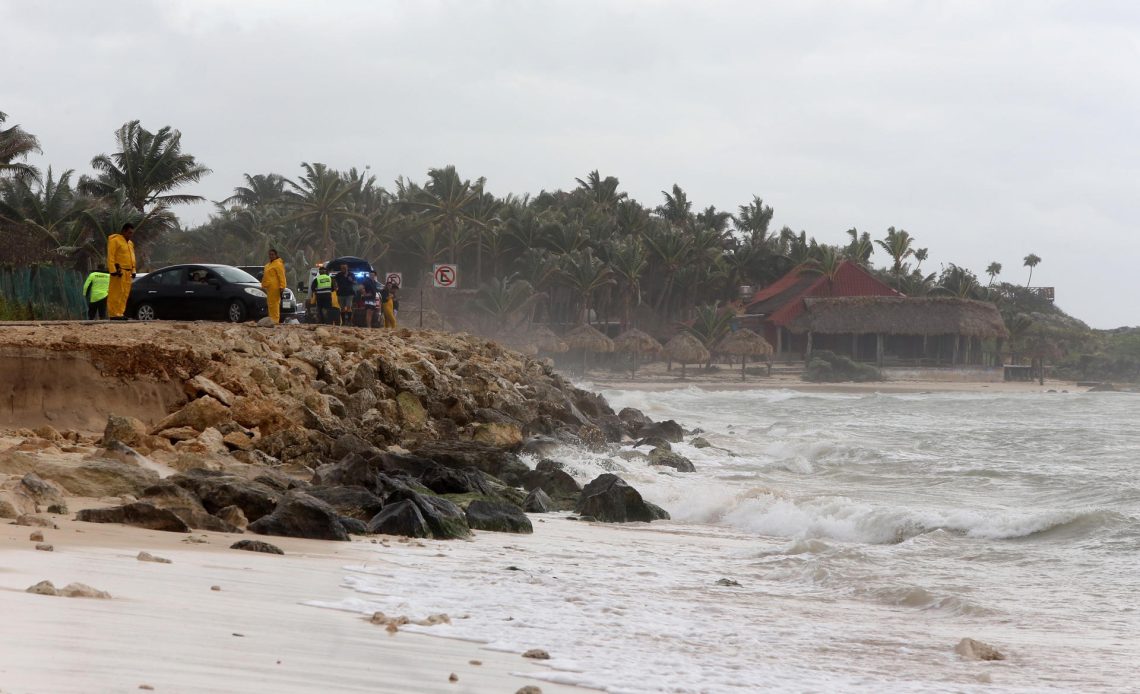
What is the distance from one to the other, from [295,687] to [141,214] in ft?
119

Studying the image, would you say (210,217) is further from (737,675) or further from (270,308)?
(737,675)

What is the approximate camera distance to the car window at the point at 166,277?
70.0ft

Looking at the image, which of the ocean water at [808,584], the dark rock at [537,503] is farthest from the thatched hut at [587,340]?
the dark rock at [537,503]

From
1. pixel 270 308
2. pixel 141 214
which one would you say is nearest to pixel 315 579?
pixel 270 308

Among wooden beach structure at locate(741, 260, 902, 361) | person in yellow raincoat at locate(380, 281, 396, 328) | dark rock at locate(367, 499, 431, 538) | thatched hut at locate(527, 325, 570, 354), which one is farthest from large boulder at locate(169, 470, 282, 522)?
wooden beach structure at locate(741, 260, 902, 361)

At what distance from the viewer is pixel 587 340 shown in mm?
56031

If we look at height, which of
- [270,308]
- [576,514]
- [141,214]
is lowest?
[576,514]

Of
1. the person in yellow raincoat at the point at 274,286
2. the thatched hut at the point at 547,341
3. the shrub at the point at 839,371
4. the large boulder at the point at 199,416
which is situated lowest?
the large boulder at the point at 199,416

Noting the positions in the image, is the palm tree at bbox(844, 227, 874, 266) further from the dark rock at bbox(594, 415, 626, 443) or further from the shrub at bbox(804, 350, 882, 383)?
the dark rock at bbox(594, 415, 626, 443)

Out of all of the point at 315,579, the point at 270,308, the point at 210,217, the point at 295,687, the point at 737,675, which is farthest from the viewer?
the point at 210,217

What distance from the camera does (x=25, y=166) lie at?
38.8m

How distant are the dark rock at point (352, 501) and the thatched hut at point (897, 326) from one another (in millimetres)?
50711

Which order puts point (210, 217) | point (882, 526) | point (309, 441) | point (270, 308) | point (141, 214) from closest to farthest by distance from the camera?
1. point (882, 526)
2. point (309, 441)
3. point (270, 308)
4. point (141, 214)
5. point (210, 217)

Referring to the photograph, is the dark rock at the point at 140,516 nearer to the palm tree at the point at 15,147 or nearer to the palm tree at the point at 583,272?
the palm tree at the point at 15,147
